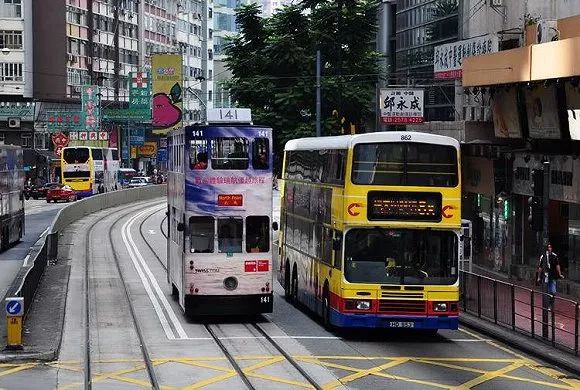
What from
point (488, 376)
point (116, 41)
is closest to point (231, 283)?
point (488, 376)

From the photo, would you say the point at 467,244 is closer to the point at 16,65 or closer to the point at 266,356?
the point at 266,356

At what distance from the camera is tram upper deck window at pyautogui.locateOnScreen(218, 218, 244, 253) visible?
89.9 ft

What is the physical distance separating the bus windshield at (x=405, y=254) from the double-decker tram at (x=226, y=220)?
3680mm

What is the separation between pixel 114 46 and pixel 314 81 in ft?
259

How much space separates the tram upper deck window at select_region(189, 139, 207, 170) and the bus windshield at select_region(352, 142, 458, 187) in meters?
4.20

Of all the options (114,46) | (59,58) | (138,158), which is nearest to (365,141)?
(59,58)

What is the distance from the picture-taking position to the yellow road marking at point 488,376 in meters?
19.9

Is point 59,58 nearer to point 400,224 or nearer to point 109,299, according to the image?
point 109,299

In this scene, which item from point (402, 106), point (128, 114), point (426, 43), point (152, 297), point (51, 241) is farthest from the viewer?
point (128, 114)

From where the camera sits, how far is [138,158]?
143125 millimetres

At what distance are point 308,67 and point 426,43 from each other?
6.99 m

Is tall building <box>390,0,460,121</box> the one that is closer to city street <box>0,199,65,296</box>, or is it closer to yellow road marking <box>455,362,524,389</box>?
city street <box>0,199,65,296</box>

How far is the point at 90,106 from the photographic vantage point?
331 ft

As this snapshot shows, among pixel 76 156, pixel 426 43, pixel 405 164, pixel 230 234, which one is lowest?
pixel 230 234
